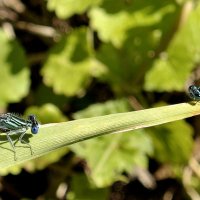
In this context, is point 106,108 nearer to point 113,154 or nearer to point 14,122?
point 113,154

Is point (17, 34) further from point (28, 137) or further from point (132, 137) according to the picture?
point (28, 137)

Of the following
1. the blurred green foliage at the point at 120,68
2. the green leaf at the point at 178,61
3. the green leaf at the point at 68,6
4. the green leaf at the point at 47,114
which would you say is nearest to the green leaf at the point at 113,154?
the blurred green foliage at the point at 120,68

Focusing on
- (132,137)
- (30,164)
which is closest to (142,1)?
(132,137)

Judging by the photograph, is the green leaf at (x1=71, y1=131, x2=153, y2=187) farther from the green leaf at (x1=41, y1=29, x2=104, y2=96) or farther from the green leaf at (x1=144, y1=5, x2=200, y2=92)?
the green leaf at (x1=41, y1=29, x2=104, y2=96)

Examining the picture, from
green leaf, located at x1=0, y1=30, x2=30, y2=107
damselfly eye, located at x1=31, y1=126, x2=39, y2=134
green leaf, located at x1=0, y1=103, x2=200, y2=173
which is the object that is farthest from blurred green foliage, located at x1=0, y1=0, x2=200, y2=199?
green leaf, located at x1=0, y1=103, x2=200, y2=173

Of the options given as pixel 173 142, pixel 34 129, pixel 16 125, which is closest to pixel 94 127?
pixel 34 129
